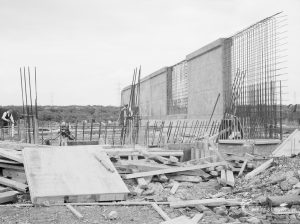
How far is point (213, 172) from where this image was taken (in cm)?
984

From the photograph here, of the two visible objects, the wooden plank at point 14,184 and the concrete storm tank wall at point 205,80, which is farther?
the concrete storm tank wall at point 205,80

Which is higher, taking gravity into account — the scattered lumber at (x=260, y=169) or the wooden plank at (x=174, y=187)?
the scattered lumber at (x=260, y=169)

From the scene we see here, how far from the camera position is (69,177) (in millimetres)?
7949

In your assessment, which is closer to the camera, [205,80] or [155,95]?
[205,80]

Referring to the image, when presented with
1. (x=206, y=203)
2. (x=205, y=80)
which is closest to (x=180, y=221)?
(x=206, y=203)

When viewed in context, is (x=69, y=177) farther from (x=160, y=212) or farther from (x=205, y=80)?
(x=205, y=80)

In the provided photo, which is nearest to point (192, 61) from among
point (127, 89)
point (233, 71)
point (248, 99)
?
point (233, 71)

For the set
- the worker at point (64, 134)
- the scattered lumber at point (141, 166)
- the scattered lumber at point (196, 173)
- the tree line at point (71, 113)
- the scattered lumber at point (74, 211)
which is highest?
the tree line at point (71, 113)

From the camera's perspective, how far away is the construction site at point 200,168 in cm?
668

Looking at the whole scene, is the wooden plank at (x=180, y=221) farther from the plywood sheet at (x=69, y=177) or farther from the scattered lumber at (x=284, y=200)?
the plywood sheet at (x=69, y=177)

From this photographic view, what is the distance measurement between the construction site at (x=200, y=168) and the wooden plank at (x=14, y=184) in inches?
0.8

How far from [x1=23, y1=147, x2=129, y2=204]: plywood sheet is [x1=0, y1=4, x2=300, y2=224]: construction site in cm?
2

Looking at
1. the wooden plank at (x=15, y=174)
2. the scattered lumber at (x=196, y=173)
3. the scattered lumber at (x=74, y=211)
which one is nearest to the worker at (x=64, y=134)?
the wooden plank at (x=15, y=174)

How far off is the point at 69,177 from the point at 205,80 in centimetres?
955
